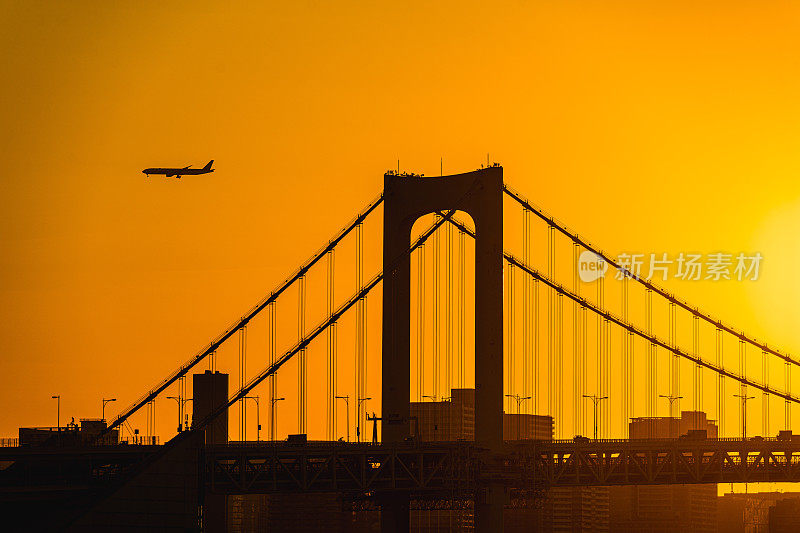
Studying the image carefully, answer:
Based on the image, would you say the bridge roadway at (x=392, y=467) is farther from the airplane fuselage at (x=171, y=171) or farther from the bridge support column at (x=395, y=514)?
the airplane fuselage at (x=171, y=171)

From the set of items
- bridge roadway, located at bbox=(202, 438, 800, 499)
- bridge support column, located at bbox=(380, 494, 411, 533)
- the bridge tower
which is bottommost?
bridge support column, located at bbox=(380, 494, 411, 533)

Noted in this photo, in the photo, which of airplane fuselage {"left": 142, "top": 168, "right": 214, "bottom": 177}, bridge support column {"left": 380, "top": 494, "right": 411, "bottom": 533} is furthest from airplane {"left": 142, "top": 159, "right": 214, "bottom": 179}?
bridge support column {"left": 380, "top": 494, "right": 411, "bottom": 533}

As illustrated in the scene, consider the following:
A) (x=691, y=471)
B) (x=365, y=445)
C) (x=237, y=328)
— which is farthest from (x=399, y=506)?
(x=691, y=471)

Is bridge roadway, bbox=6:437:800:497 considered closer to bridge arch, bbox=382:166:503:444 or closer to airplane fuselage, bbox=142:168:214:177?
bridge arch, bbox=382:166:503:444

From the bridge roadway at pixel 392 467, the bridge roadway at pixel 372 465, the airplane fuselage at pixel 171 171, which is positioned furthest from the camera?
the airplane fuselage at pixel 171 171

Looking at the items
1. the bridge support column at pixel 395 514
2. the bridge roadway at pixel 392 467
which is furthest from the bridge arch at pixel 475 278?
the bridge support column at pixel 395 514

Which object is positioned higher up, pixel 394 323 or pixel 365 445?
pixel 394 323

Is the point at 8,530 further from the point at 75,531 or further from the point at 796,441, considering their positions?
the point at 796,441

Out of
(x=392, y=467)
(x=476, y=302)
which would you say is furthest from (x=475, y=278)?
(x=392, y=467)
